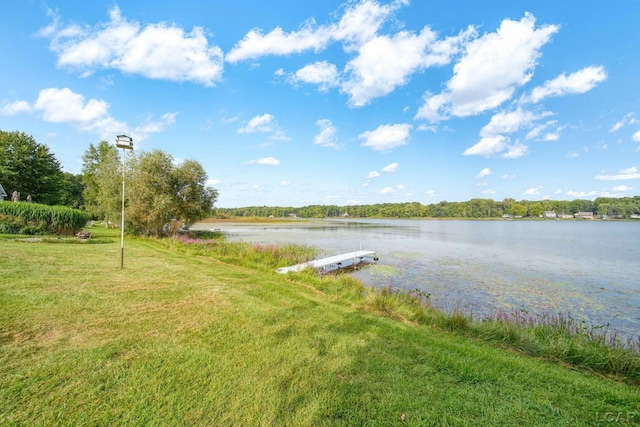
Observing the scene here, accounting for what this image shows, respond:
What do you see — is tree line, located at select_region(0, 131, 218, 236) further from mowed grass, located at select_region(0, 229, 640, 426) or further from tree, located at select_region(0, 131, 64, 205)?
mowed grass, located at select_region(0, 229, 640, 426)

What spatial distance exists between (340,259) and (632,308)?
35.6ft

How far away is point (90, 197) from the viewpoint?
116ft

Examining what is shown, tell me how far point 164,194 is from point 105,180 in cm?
944

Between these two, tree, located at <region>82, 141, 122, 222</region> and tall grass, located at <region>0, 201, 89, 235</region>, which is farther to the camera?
tree, located at <region>82, 141, 122, 222</region>

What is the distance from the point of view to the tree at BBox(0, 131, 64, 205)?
3394 centimetres

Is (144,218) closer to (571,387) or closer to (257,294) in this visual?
(257,294)

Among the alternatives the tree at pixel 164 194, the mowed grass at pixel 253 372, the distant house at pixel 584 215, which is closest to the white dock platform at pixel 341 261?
the mowed grass at pixel 253 372

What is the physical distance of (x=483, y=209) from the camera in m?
110

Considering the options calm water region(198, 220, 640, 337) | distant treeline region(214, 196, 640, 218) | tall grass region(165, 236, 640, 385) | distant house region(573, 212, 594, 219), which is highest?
distant treeline region(214, 196, 640, 218)

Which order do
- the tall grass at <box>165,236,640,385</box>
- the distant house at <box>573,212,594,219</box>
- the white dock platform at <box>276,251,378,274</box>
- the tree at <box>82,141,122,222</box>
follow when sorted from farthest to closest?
the distant house at <box>573,212,594,219</box>, the tree at <box>82,141,122,222</box>, the white dock platform at <box>276,251,378,274</box>, the tall grass at <box>165,236,640,385</box>

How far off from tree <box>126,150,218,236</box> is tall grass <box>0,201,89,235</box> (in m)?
4.53

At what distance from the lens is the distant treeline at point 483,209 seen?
9112cm

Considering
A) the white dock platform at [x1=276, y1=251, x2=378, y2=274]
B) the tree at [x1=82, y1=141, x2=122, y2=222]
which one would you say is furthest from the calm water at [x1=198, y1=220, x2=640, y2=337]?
the tree at [x1=82, y1=141, x2=122, y2=222]

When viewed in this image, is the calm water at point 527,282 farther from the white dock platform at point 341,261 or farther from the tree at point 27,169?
the tree at point 27,169
